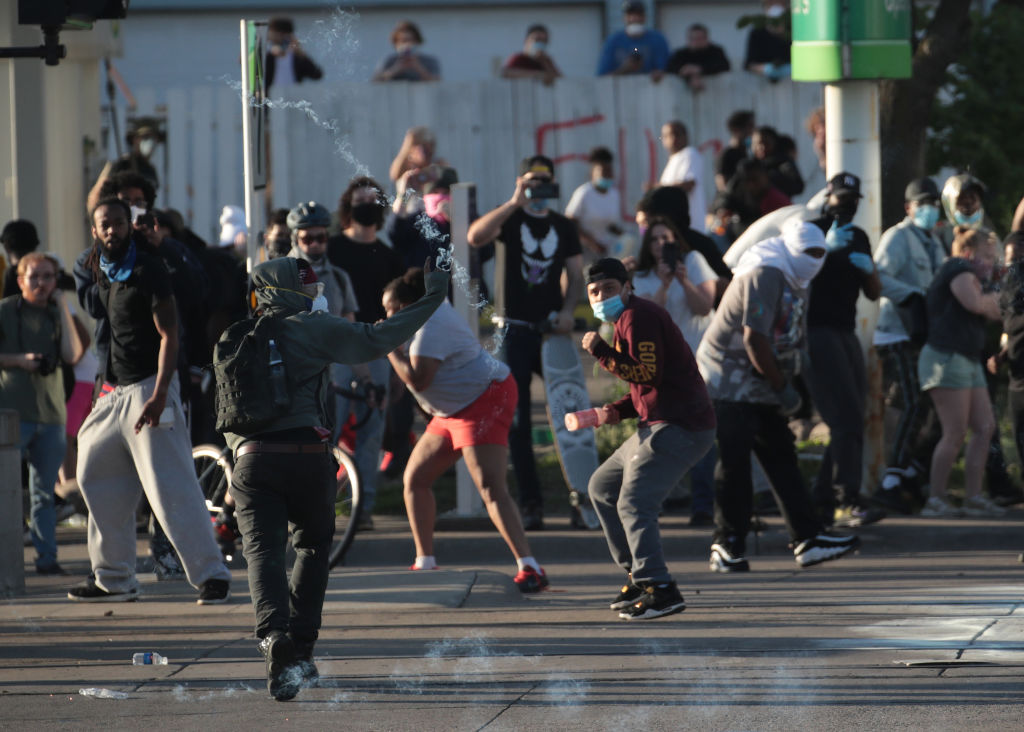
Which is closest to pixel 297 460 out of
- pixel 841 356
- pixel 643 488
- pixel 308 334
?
pixel 308 334

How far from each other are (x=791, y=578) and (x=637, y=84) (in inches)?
382

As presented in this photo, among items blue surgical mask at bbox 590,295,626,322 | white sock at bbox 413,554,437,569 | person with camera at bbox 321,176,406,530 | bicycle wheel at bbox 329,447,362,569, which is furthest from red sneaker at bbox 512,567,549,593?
person with camera at bbox 321,176,406,530

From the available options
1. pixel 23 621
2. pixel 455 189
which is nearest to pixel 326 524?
pixel 23 621

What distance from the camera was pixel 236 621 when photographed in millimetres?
8219

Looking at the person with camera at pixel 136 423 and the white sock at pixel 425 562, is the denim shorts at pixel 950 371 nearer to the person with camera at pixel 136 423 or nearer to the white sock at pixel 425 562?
the white sock at pixel 425 562

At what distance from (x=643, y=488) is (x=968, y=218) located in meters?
3.89

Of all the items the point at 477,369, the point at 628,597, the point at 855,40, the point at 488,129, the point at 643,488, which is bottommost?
the point at 628,597

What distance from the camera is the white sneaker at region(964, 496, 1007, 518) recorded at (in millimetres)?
10570

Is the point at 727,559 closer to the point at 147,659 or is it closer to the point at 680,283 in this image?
the point at 680,283

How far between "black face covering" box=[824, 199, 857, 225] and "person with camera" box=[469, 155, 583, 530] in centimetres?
155

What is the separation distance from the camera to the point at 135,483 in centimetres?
855

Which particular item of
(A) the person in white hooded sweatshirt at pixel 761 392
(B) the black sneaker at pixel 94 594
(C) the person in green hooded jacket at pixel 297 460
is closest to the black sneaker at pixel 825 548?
(A) the person in white hooded sweatshirt at pixel 761 392

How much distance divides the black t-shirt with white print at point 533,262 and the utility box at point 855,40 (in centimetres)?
197

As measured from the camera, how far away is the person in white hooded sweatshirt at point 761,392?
9.20 meters
